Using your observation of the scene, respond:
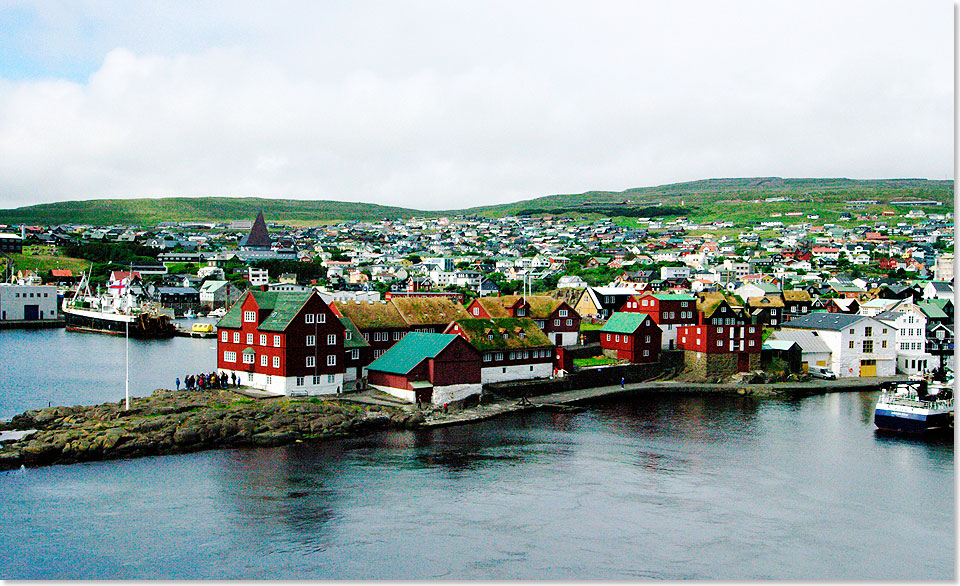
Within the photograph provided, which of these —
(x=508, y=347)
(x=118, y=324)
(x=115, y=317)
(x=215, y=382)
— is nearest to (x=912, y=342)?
(x=508, y=347)

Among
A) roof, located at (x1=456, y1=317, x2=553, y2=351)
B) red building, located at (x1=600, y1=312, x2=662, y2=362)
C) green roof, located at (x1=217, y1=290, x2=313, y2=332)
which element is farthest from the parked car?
green roof, located at (x1=217, y1=290, x2=313, y2=332)

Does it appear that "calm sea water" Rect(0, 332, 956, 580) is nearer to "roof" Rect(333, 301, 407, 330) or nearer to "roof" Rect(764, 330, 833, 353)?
"roof" Rect(333, 301, 407, 330)

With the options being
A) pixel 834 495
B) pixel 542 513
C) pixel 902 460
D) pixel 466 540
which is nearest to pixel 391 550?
pixel 466 540

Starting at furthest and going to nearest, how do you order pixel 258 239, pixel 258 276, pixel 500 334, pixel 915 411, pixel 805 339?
pixel 258 239 < pixel 258 276 < pixel 805 339 < pixel 500 334 < pixel 915 411

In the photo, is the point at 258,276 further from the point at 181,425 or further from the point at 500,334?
the point at 181,425

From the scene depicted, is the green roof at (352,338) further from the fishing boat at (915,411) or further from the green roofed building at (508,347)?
the fishing boat at (915,411)
